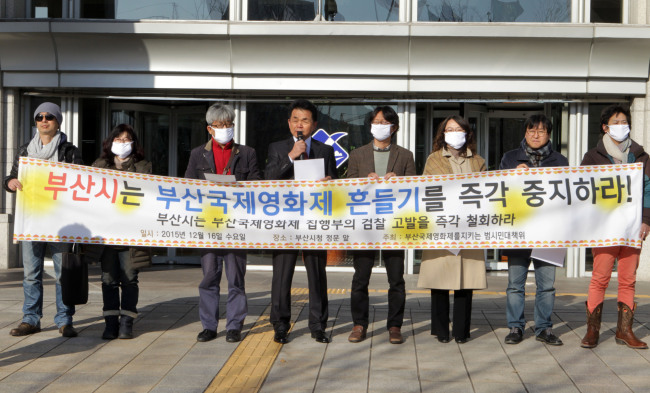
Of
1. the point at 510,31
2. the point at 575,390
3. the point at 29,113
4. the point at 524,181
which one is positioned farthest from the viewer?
the point at 29,113

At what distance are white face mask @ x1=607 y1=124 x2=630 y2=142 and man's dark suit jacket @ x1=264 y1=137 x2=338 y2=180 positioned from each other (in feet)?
7.58

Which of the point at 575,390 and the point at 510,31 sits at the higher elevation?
the point at 510,31

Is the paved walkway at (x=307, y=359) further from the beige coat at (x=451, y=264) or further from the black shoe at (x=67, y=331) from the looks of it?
the beige coat at (x=451, y=264)

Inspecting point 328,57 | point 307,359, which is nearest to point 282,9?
point 328,57

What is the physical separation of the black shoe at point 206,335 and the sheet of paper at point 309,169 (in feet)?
4.81

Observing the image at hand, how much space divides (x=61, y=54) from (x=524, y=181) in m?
8.06

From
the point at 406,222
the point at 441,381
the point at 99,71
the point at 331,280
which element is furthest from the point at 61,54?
the point at 441,381

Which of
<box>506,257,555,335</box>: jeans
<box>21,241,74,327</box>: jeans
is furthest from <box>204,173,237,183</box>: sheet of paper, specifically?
<box>506,257,555,335</box>: jeans

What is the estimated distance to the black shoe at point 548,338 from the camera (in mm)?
7276

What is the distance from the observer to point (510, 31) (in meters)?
12.3

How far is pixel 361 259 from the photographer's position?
24.5ft

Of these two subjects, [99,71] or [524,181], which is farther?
[99,71]

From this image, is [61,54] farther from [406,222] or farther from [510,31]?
[406,222]

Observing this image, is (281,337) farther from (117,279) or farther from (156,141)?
(156,141)
